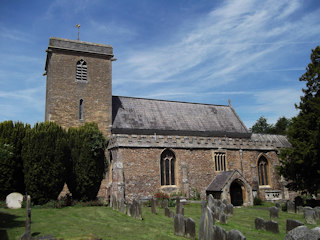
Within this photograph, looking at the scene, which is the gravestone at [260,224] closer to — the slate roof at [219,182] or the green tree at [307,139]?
the green tree at [307,139]

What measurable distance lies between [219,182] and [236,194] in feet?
5.81

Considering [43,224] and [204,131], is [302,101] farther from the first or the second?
[43,224]

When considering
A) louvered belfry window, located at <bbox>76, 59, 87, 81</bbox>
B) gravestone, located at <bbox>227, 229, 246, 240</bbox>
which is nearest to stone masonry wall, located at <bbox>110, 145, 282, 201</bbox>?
louvered belfry window, located at <bbox>76, 59, 87, 81</bbox>

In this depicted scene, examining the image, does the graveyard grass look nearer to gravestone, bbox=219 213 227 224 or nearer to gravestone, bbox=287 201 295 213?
gravestone, bbox=219 213 227 224

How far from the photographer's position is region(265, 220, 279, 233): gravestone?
1105cm

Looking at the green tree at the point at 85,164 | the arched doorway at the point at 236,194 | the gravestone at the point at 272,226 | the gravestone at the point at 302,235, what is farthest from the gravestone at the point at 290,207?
the green tree at the point at 85,164

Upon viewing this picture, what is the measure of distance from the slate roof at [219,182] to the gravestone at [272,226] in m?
10.2

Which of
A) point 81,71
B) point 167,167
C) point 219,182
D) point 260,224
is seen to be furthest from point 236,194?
point 81,71

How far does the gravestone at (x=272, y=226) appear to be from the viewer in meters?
11.0

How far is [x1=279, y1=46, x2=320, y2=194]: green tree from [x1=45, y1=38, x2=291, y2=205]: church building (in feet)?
17.3

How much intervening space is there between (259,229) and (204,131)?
16042 mm

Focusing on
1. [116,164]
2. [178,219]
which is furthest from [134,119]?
[178,219]

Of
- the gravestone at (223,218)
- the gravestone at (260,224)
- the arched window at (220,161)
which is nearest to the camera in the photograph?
the gravestone at (260,224)

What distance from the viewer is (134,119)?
26016 mm
